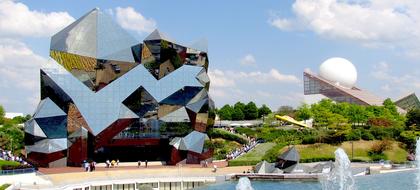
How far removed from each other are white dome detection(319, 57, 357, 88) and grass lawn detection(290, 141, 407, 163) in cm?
3847

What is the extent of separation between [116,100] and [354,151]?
25.4 metres

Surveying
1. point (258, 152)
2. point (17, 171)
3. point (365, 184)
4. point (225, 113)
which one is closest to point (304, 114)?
point (225, 113)

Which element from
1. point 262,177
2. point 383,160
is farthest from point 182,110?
point 383,160

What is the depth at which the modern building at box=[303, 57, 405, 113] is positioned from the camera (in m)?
95.8

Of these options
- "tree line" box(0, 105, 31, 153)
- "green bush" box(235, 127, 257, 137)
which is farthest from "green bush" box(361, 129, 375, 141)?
"tree line" box(0, 105, 31, 153)

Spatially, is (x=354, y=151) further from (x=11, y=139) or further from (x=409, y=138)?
(x=11, y=139)

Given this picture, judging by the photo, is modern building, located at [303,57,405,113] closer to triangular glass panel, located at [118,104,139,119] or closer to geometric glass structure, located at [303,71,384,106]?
geometric glass structure, located at [303,71,384,106]

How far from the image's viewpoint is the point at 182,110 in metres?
50.0

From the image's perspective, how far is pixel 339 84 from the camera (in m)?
97.4

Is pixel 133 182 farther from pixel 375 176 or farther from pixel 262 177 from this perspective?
pixel 375 176

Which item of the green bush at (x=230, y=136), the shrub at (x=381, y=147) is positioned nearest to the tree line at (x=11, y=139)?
the green bush at (x=230, y=136)

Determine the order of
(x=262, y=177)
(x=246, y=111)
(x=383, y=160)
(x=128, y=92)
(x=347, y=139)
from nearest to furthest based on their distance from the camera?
(x=262, y=177), (x=128, y=92), (x=383, y=160), (x=347, y=139), (x=246, y=111)

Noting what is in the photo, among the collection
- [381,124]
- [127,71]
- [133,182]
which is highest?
[127,71]

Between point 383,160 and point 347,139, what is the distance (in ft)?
24.5
